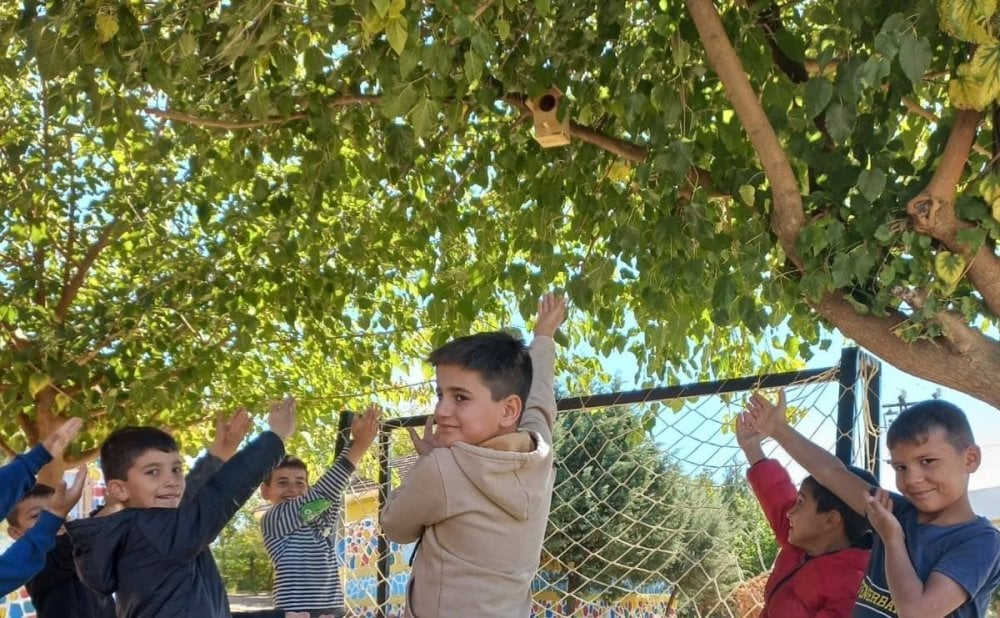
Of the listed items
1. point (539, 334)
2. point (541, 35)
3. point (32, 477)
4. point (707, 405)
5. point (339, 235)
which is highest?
point (541, 35)

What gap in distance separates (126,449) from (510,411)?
3.95 ft

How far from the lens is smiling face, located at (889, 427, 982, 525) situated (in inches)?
99.1

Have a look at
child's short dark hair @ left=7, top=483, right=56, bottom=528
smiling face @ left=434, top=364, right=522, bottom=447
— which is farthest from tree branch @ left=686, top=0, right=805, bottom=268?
child's short dark hair @ left=7, top=483, right=56, bottom=528

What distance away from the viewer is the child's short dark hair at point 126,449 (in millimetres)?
2936

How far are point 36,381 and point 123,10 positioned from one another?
193cm

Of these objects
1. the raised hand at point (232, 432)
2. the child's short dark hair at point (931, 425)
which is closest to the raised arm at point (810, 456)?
the child's short dark hair at point (931, 425)

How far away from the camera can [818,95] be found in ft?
8.40

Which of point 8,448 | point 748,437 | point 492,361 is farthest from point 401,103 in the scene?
point 8,448

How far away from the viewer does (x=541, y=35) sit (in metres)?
3.91

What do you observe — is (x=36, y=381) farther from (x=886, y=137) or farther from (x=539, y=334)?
(x=886, y=137)

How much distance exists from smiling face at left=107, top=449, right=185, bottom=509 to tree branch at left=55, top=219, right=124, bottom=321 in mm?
3065

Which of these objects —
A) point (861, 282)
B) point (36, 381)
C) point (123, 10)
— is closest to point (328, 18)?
point (123, 10)

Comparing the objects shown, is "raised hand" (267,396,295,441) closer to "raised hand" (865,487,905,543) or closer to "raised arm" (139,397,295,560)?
"raised arm" (139,397,295,560)

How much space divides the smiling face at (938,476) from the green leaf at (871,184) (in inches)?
21.3
